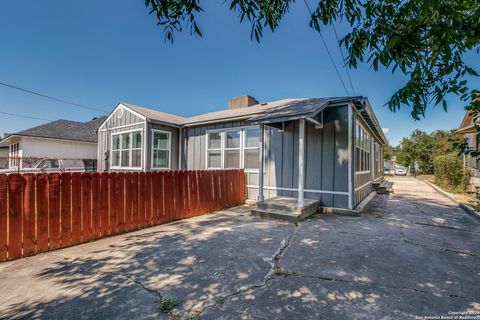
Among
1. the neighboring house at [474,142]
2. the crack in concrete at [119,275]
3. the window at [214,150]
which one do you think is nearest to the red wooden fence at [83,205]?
the crack in concrete at [119,275]

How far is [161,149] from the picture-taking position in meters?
9.46

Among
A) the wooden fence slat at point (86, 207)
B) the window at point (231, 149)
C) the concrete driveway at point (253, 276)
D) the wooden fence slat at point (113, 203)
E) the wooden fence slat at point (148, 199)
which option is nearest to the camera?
the concrete driveway at point (253, 276)

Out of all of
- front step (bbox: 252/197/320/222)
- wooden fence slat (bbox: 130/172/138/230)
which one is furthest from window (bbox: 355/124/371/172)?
wooden fence slat (bbox: 130/172/138/230)

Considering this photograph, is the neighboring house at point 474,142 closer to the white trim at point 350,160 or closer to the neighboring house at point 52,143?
the white trim at point 350,160

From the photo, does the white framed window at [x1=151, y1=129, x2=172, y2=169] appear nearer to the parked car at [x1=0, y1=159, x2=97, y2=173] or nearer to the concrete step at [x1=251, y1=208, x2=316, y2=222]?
the concrete step at [x1=251, y1=208, x2=316, y2=222]

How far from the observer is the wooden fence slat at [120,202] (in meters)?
4.41

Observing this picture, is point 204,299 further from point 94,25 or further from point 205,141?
point 94,25

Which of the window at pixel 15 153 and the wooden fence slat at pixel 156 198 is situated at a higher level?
the window at pixel 15 153

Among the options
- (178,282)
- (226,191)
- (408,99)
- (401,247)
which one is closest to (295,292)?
(178,282)

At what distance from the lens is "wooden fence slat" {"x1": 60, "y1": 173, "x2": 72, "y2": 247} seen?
3639mm

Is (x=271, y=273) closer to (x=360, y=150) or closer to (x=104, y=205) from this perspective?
(x=104, y=205)

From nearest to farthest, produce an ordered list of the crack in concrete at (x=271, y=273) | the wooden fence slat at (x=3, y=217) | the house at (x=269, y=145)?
the crack in concrete at (x=271, y=273) < the wooden fence slat at (x=3, y=217) < the house at (x=269, y=145)

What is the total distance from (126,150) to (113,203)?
21.4ft

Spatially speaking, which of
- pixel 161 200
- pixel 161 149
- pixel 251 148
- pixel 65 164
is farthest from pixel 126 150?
pixel 65 164
